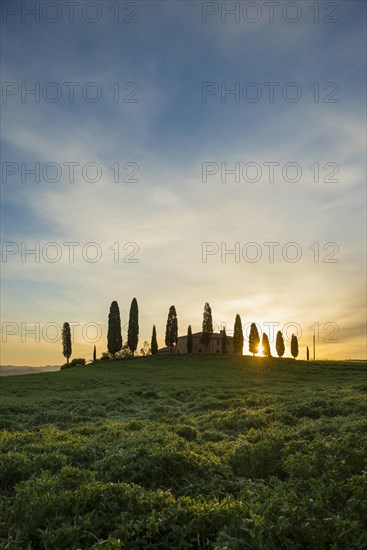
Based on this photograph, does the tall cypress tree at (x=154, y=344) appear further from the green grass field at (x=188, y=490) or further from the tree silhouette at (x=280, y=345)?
the green grass field at (x=188, y=490)

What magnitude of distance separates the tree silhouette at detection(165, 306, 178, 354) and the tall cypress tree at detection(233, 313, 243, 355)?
49.8 feet

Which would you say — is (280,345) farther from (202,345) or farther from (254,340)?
(202,345)

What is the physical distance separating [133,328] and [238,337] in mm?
26483

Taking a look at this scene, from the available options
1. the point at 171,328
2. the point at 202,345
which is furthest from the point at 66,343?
the point at 202,345

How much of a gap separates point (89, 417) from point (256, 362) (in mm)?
67096

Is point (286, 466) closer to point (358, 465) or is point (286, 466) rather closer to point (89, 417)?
point (358, 465)

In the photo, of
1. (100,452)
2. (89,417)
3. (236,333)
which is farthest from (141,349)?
(100,452)

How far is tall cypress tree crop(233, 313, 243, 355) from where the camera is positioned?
108375 mm

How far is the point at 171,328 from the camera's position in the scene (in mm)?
104438

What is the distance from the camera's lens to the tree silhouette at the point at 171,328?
104 meters

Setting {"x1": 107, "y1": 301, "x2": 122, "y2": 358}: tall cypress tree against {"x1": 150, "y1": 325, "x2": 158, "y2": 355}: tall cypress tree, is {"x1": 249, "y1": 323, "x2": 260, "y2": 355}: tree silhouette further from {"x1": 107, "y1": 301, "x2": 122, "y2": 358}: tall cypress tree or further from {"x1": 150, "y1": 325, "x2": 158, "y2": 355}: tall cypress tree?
{"x1": 107, "y1": 301, "x2": 122, "y2": 358}: tall cypress tree

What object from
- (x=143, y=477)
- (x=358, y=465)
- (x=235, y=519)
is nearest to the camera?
(x=235, y=519)

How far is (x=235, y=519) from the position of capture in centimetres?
654

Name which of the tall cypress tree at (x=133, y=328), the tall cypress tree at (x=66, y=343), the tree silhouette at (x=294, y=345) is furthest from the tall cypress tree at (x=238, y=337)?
the tall cypress tree at (x=66, y=343)
